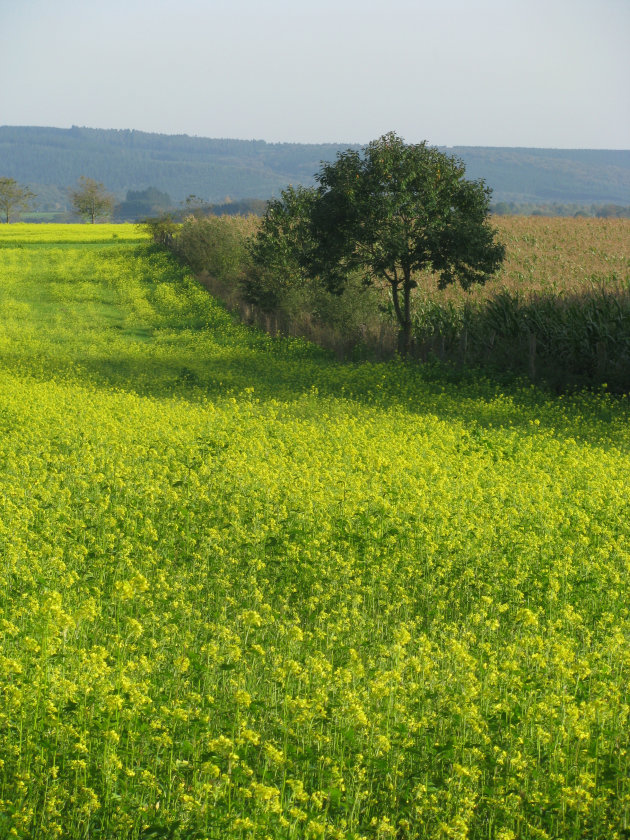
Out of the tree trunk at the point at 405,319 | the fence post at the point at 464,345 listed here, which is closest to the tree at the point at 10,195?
the tree trunk at the point at 405,319

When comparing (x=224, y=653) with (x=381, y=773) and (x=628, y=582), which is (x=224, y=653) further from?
(x=628, y=582)

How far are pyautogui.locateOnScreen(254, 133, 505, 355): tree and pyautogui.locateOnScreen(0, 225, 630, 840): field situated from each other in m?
9.18

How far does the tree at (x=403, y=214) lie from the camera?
28.5m

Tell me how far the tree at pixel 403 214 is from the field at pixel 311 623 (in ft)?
30.1

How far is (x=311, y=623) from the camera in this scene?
879 centimetres

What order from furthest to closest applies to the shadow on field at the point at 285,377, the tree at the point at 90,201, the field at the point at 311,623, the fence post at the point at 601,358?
A: 1. the tree at the point at 90,201
2. the fence post at the point at 601,358
3. the shadow on field at the point at 285,377
4. the field at the point at 311,623

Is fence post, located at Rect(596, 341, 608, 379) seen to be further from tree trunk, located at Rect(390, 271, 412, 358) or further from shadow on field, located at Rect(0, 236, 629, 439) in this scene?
tree trunk, located at Rect(390, 271, 412, 358)

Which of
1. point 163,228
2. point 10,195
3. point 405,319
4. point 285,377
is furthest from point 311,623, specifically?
point 10,195

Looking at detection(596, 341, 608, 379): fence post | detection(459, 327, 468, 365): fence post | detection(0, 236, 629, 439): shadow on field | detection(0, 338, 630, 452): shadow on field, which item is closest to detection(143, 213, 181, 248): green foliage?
detection(0, 236, 629, 439): shadow on field

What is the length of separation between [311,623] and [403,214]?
2244cm

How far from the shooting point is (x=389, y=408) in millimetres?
21609

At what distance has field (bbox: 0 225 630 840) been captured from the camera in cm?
551

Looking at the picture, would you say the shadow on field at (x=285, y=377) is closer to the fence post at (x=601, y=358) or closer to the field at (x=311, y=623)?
the field at (x=311, y=623)

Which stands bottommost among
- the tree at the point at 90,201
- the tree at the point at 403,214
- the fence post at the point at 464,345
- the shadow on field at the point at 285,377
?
the shadow on field at the point at 285,377
